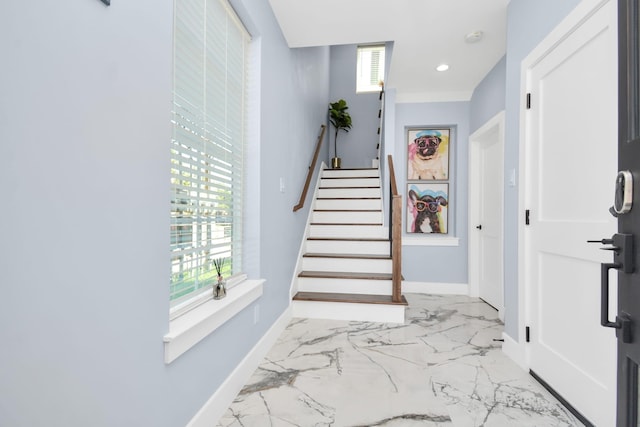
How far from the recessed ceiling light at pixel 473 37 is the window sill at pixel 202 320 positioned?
2747 mm

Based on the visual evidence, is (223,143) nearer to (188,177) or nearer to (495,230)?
(188,177)

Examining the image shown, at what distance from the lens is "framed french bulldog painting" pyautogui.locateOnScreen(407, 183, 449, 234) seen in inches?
167

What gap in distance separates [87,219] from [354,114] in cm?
604

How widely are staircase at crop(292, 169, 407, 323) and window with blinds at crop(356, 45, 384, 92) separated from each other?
2.58 m

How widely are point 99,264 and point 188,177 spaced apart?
0.65 meters

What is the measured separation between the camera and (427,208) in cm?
427

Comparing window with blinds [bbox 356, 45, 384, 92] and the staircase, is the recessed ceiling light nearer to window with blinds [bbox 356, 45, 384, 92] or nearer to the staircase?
the staircase

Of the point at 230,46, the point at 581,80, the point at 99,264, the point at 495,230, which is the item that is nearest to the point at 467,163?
the point at 495,230

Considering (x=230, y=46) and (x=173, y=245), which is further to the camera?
(x=230, y=46)

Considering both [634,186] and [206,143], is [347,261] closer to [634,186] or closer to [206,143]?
[206,143]

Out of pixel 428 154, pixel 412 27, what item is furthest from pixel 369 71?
pixel 412 27

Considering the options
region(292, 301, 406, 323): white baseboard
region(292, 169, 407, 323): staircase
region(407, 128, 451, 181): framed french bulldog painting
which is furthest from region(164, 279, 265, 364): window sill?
region(407, 128, 451, 181): framed french bulldog painting

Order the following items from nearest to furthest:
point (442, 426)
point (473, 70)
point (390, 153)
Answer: point (442, 426)
point (473, 70)
point (390, 153)

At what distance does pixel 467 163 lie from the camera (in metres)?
4.10
